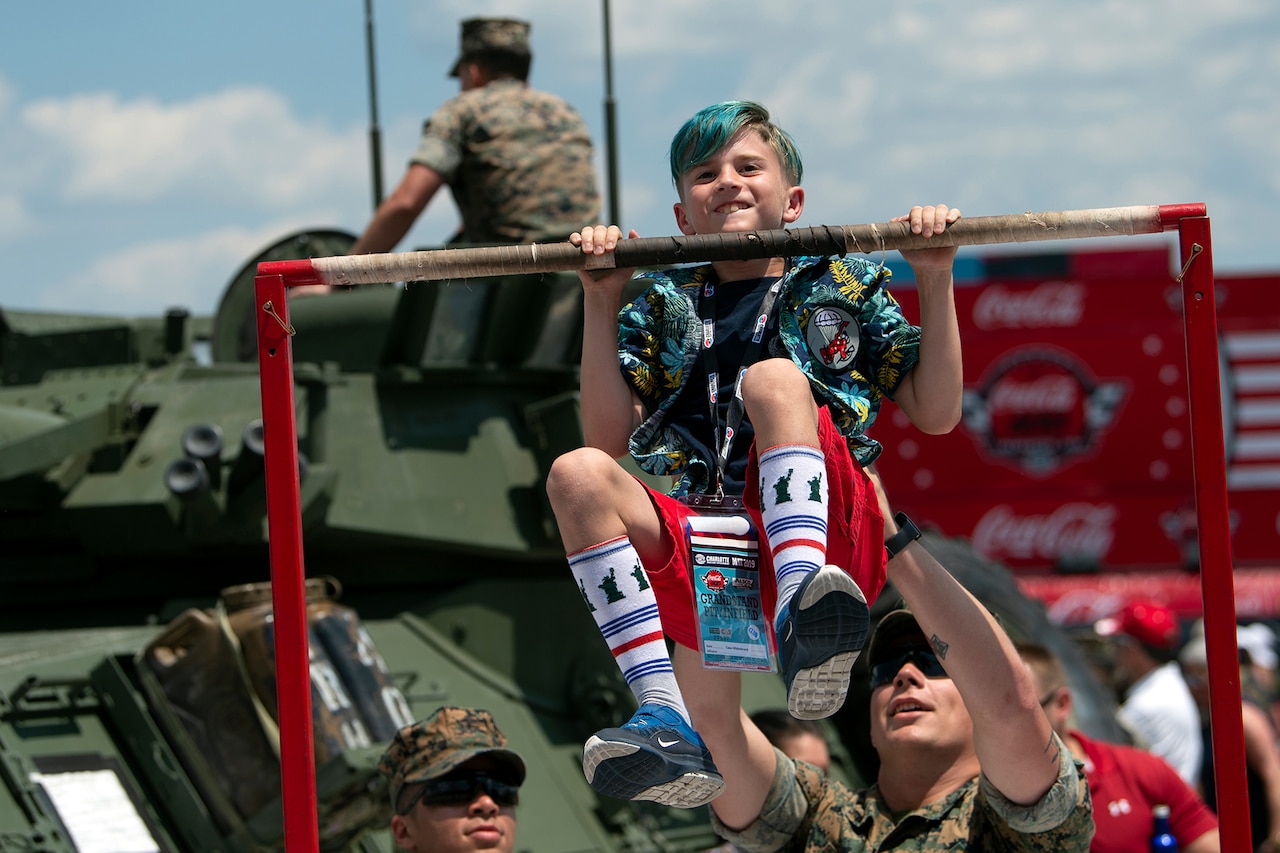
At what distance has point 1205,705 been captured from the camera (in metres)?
8.31

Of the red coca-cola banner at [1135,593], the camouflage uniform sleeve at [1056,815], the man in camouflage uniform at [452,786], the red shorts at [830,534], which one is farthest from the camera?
the red coca-cola banner at [1135,593]

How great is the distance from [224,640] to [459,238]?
7.52 feet

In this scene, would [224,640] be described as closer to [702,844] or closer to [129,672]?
[129,672]

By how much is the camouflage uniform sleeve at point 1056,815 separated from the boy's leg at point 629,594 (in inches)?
27.8

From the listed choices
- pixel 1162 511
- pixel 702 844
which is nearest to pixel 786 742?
pixel 702 844

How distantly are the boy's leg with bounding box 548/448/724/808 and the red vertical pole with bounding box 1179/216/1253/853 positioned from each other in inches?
33.7

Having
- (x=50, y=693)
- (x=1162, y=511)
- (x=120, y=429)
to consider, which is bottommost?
(x=1162, y=511)

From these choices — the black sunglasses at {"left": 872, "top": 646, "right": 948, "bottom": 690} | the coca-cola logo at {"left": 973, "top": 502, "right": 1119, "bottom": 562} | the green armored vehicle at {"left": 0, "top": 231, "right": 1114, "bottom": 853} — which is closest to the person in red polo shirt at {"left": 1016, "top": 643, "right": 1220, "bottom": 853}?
the green armored vehicle at {"left": 0, "top": 231, "right": 1114, "bottom": 853}

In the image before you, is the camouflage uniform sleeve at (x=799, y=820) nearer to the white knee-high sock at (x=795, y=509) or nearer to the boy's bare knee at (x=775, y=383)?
the white knee-high sock at (x=795, y=509)

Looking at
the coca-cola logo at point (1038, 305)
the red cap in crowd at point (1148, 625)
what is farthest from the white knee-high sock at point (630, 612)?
the coca-cola logo at point (1038, 305)

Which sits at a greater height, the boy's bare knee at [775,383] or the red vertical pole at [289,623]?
the boy's bare knee at [775,383]

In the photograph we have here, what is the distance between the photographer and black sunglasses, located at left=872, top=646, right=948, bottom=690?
3.51m

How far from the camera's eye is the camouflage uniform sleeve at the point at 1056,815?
3105mm

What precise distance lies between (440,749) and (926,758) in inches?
45.0
